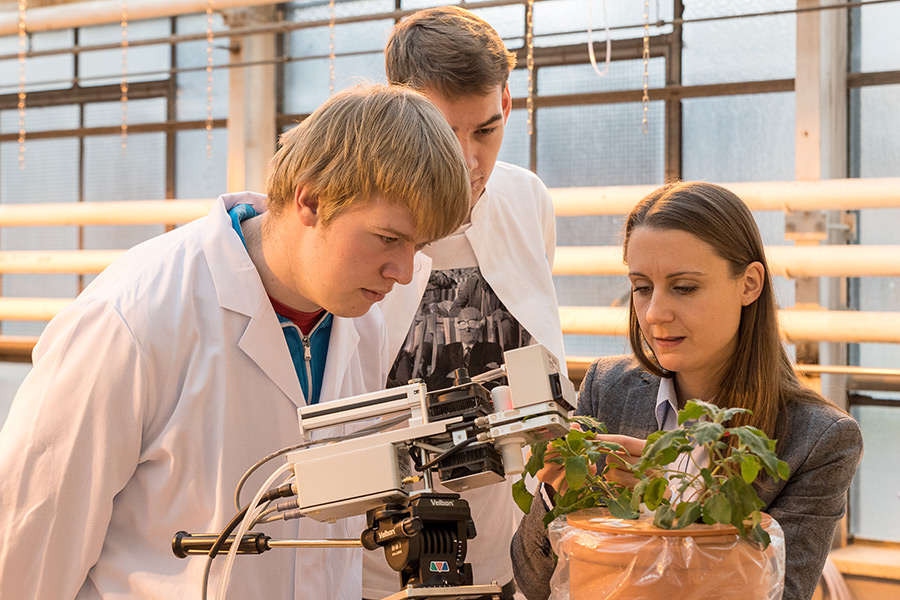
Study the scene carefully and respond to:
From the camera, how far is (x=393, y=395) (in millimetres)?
977

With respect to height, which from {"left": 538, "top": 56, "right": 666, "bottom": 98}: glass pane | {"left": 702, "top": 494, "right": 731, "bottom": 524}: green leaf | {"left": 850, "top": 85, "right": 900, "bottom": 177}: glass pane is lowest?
{"left": 702, "top": 494, "right": 731, "bottom": 524}: green leaf

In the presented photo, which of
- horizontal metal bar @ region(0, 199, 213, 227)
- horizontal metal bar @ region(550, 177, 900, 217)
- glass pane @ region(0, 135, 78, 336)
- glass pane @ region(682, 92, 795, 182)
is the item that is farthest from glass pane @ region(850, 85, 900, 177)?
glass pane @ region(0, 135, 78, 336)

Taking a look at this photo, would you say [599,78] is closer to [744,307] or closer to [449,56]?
[449,56]

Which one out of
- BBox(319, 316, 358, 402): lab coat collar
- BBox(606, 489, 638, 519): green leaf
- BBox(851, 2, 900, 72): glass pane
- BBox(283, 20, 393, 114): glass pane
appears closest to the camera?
BBox(606, 489, 638, 519): green leaf

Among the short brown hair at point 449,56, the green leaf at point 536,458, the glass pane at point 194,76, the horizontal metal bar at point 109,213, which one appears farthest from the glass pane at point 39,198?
the green leaf at point 536,458

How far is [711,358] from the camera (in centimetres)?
148

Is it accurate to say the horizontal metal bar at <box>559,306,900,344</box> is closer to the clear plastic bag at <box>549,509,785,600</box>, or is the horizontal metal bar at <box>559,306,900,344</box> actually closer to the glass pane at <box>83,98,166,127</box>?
the clear plastic bag at <box>549,509,785,600</box>

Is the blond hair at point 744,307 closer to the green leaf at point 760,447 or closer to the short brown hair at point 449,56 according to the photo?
the short brown hair at point 449,56

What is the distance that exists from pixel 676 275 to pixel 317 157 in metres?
0.63

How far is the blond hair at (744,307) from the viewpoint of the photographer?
1416 millimetres

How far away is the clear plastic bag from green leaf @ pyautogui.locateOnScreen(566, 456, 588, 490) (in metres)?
0.07

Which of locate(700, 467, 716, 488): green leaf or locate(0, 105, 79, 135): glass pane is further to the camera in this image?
locate(0, 105, 79, 135): glass pane

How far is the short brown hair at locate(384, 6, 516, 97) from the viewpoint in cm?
159

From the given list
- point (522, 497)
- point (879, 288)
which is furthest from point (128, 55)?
point (522, 497)
